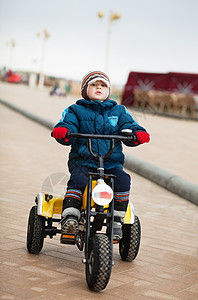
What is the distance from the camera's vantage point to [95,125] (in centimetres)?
381

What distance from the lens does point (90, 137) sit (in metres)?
3.50

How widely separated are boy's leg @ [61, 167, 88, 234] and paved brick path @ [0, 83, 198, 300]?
314 millimetres

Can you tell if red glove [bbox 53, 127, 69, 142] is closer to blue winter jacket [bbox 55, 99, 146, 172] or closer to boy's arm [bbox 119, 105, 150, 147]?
blue winter jacket [bbox 55, 99, 146, 172]

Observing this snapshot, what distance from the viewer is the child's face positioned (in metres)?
3.97

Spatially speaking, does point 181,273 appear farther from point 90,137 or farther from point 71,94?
point 71,94

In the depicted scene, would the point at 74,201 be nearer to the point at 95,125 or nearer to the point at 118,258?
the point at 95,125

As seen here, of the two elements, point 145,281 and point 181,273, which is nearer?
point 145,281

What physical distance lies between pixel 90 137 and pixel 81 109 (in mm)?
410

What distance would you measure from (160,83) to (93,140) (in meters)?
23.2

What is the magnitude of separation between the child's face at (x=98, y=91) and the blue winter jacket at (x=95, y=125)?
3.6 inches

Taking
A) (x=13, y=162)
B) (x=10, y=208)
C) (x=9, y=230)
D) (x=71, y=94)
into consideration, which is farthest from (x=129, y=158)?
(x=71, y=94)

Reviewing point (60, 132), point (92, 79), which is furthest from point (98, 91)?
point (60, 132)

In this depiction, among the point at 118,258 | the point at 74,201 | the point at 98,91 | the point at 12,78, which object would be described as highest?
the point at 98,91

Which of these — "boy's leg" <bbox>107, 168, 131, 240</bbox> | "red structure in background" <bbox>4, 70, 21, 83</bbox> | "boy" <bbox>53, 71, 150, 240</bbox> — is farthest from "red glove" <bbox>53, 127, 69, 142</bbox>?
"red structure in background" <bbox>4, 70, 21, 83</bbox>
